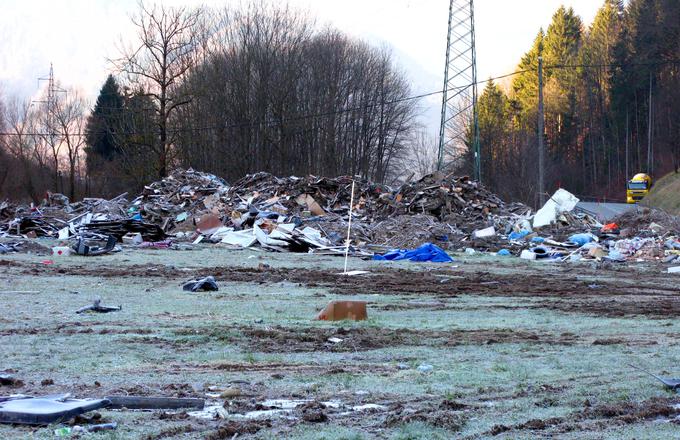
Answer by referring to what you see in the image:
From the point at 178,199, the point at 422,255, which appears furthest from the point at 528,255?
the point at 178,199

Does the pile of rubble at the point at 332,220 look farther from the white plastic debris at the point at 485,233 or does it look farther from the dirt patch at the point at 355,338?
the dirt patch at the point at 355,338

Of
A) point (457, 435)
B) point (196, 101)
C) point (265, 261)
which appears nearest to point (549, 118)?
point (196, 101)

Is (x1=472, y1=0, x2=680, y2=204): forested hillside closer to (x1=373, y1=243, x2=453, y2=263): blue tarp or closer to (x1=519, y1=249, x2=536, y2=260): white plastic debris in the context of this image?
(x1=519, y1=249, x2=536, y2=260): white plastic debris

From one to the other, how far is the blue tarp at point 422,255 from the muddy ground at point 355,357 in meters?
7.28

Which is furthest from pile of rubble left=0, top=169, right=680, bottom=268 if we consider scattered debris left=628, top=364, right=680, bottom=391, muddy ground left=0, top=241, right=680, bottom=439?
scattered debris left=628, top=364, right=680, bottom=391

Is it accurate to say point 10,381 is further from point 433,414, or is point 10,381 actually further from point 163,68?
point 163,68

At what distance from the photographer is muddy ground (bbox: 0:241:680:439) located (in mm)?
4793

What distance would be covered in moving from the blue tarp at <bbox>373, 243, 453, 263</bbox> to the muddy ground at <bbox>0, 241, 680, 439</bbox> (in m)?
7.28

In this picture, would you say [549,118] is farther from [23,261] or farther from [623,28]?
[23,261]

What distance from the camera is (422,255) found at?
Answer: 898 inches

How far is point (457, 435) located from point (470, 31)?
39.1 metres

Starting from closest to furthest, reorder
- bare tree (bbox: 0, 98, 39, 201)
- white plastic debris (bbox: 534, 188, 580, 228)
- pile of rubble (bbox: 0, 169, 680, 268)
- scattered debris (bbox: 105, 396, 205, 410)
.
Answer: scattered debris (bbox: 105, 396, 205, 410), pile of rubble (bbox: 0, 169, 680, 268), white plastic debris (bbox: 534, 188, 580, 228), bare tree (bbox: 0, 98, 39, 201)

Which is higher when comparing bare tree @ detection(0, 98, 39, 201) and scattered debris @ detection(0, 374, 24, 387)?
bare tree @ detection(0, 98, 39, 201)

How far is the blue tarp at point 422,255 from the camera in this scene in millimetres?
22672
